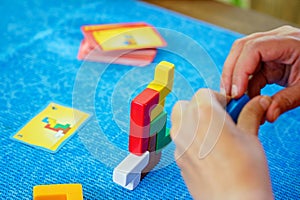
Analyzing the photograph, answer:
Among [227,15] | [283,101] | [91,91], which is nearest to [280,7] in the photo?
[227,15]

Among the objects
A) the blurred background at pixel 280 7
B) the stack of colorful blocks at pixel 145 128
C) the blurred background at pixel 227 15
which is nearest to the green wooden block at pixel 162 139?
the stack of colorful blocks at pixel 145 128

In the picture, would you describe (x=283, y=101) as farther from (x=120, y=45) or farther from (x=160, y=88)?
(x=120, y=45)

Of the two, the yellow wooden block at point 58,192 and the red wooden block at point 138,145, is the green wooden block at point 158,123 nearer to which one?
the red wooden block at point 138,145

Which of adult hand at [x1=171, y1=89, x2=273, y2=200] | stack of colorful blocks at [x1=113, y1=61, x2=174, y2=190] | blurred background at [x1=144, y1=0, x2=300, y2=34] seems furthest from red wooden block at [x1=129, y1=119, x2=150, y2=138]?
blurred background at [x1=144, y1=0, x2=300, y2=34]

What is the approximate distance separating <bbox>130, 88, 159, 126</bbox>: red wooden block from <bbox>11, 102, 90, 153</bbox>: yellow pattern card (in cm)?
16

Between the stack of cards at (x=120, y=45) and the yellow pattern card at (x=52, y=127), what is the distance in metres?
0.17

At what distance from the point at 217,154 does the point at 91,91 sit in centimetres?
40

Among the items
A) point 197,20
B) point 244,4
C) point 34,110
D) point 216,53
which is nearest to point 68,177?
point 34,110

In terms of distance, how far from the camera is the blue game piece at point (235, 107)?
1.92 feet

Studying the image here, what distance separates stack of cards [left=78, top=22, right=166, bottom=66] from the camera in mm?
909

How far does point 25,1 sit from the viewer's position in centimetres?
111

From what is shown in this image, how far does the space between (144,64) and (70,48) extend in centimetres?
16

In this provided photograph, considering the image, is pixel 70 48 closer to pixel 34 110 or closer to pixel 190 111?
pixel 34 110

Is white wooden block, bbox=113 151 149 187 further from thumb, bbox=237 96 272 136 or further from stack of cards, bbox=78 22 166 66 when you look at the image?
stack of cards, bbox=78 22 166 66
